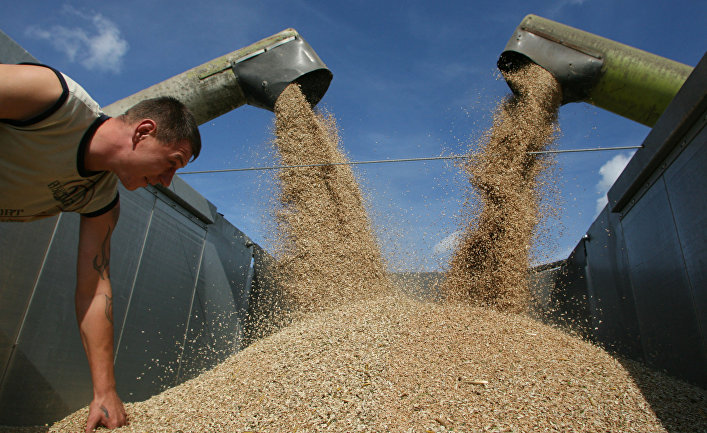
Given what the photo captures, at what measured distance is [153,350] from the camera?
274 cm

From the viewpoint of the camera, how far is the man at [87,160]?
1.03m

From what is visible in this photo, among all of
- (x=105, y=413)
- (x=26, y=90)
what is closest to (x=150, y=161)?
(x=26, y=90)

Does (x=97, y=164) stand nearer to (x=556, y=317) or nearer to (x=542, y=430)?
(x=542, y=430)

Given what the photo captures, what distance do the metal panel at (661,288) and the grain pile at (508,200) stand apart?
610 millimetres

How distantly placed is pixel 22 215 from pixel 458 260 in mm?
2447

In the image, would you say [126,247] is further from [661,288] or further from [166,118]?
[661,288]

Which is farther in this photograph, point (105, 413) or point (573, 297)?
point (573, 297)

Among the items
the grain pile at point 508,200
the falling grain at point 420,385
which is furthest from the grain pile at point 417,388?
the grain pile at point 508,200

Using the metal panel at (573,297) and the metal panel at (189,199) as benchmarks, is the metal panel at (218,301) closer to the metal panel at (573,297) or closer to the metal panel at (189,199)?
the metal panel at (189,199)

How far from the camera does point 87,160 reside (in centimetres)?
119

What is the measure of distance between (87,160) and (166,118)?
26cm

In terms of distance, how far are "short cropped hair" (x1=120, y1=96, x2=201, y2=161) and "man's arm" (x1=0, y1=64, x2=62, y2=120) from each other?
0.19m

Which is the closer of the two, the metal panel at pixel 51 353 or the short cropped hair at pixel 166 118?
the short cropped hair at pixel 166 118

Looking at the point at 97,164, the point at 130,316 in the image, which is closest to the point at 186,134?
the point at 97,164
